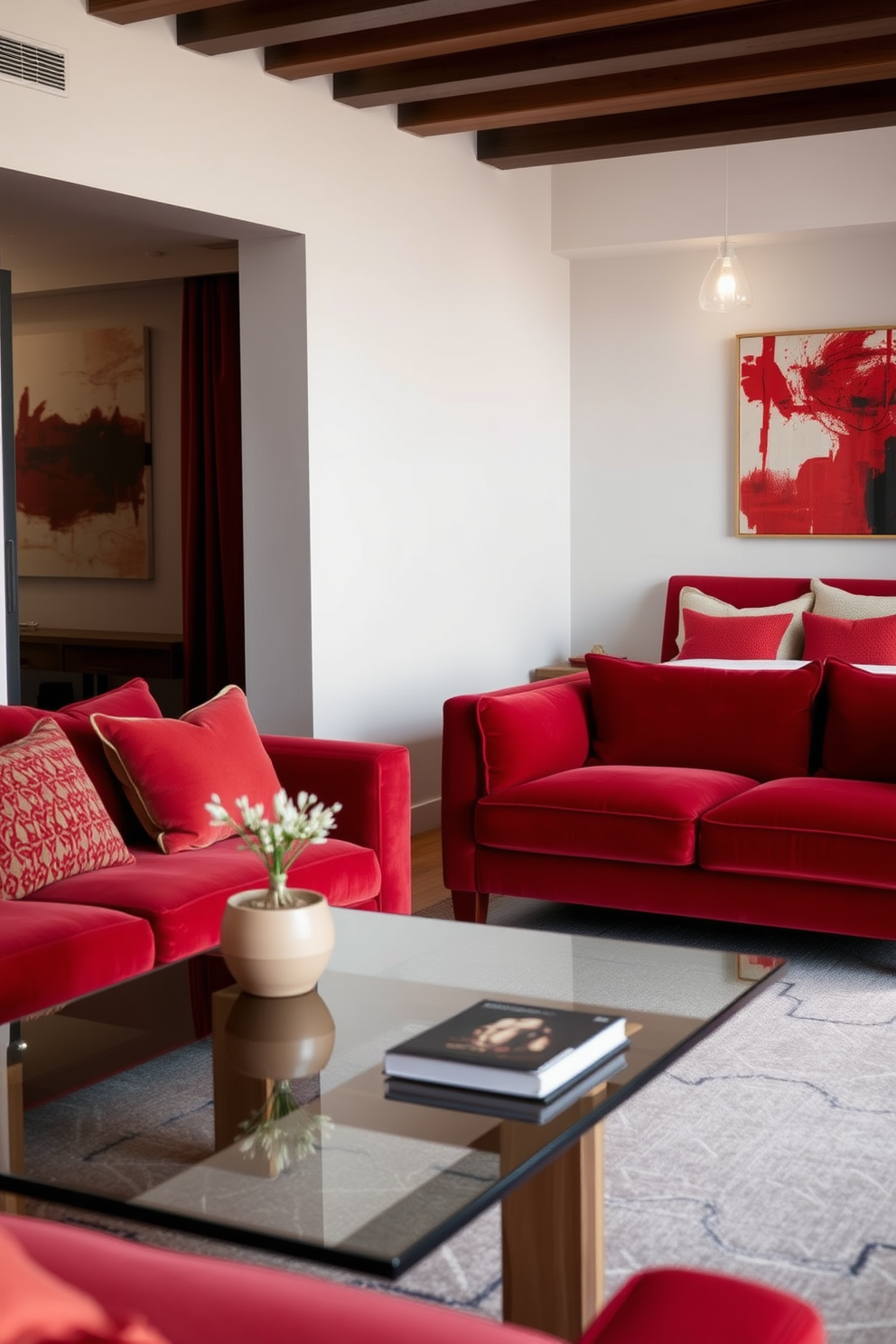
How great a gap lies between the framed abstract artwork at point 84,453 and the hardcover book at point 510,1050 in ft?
17.5

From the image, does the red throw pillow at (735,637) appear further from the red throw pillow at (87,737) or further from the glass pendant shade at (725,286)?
the red throw pillow at (87,737)

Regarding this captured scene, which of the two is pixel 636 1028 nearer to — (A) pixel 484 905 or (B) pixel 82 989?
(B) pixel 82 989

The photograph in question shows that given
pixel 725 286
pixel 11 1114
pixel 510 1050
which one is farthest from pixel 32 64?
pixel 510 1050

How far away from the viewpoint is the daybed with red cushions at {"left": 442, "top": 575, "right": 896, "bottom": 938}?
3840mm

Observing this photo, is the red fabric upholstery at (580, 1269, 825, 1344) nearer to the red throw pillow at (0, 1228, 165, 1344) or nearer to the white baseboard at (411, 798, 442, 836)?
the red throw pillow at (0, 1228, 165, 1344)

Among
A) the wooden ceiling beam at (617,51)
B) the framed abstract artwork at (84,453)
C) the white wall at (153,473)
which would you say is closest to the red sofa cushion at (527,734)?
the wooden ceiling beam at (617,51)

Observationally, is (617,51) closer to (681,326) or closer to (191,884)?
(681,326)

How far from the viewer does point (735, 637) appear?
20.0ft

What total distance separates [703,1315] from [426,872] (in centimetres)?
403

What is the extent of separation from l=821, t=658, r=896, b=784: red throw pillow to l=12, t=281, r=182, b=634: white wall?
380cm

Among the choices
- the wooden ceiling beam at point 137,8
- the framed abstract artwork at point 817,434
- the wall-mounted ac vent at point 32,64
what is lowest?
the framed abstract artwork at point 817,434

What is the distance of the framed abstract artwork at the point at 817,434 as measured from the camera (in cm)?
636

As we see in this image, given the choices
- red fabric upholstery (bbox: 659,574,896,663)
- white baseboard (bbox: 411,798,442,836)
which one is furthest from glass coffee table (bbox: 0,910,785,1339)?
red fabric upholstery (bbox: 659,574,896,663)

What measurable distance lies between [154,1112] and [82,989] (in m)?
0.46
